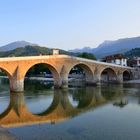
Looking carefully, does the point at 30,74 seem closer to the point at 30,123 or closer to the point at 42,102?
the point at 42,102

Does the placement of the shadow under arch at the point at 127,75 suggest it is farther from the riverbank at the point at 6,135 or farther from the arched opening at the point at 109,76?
Answer: the riverbank at the point at 6,135

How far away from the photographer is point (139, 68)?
50.2 m

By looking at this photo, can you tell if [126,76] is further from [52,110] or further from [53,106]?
[52,110]

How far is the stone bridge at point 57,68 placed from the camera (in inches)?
1254

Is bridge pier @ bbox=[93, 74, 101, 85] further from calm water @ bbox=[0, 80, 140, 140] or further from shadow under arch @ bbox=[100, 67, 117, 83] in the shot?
calm water @ bbox=[0, 80, 140, 140]

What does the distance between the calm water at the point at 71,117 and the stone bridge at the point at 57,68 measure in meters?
3.31

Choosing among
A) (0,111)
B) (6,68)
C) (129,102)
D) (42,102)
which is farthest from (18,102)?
(129,102)

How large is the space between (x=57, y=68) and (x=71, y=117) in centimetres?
1769

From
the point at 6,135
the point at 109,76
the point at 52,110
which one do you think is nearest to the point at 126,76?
the point at 109,76

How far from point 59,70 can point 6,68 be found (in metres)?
7.36

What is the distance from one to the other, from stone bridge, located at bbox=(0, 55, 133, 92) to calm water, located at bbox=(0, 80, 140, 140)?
130 inches

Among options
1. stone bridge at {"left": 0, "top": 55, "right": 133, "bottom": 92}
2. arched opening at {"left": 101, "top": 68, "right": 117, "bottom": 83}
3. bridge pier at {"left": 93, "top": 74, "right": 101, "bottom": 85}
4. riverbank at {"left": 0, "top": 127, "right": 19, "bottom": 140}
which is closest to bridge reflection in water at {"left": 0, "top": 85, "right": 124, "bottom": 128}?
riverbank at {"left": 0, "top": 127, "right": 19, "bottom": 140}

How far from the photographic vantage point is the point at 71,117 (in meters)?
19.2

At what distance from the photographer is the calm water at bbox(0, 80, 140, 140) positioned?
14.5m
